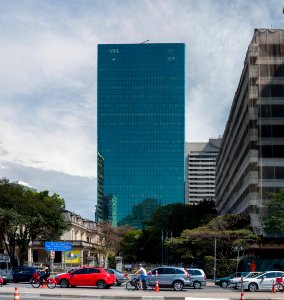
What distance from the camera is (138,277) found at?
1587 inches

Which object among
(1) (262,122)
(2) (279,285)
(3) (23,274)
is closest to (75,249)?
(1) (262,122)

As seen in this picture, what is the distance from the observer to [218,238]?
218ft

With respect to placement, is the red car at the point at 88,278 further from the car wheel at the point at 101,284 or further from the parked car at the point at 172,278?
the parked car at the point at 172,278

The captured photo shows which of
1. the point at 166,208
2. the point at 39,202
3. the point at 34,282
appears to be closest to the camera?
the point at 34,282

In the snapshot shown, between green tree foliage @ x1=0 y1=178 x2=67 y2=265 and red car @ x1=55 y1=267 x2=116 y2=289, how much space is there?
31.8m

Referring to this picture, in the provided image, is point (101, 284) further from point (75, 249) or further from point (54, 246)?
point (75, 249)

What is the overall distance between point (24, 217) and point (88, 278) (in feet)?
112

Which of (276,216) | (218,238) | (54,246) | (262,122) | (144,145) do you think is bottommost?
(54,246)

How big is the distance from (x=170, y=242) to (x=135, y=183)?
128 meters

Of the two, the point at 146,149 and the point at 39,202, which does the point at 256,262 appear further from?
the point at 146,149

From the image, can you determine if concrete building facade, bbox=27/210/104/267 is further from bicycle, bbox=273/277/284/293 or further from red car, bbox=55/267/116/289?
bicycle, bbox=273/277/284/293

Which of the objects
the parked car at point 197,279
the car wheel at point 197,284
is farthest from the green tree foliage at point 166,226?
the car wheel at point 197,284

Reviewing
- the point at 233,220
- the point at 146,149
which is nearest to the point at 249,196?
the point at 233,220

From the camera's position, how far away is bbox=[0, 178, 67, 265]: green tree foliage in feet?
240
